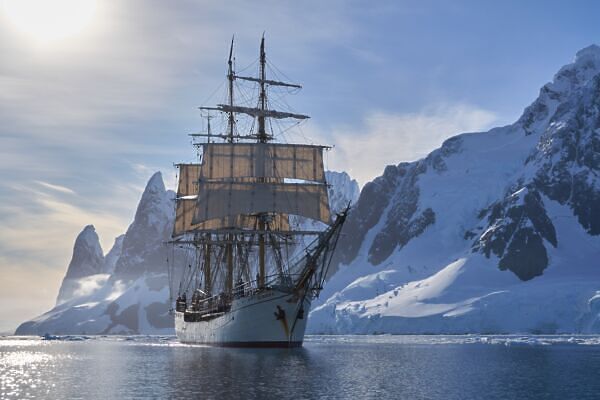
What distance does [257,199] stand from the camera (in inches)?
4114

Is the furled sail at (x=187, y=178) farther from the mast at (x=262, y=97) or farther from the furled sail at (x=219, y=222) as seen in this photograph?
the mast at (x=262, y=97)

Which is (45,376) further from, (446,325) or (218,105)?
(446,325)

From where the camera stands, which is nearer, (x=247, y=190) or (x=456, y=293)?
(x=247, y=190)

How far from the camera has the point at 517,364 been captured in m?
68.1

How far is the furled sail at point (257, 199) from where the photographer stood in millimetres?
104500

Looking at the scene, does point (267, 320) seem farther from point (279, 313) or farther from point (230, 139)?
point (230, 139)

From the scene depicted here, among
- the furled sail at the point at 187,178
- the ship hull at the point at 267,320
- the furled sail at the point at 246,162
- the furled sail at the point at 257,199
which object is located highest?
the furled sail at the point at 187,178

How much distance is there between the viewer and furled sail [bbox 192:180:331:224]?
4114 inches

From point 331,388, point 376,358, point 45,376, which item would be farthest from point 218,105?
point 331,388

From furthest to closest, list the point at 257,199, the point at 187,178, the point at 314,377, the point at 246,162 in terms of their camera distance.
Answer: the point at 187,178 → the point at 246,162 → the point at 257,199 → the point at 314,377

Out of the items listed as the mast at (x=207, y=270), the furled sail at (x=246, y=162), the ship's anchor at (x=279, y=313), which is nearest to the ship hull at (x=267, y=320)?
the ship's anchor at (x=279, y=313)

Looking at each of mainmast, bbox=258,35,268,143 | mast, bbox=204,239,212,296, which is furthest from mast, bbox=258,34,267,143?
mast, bbox=204,239,212,296

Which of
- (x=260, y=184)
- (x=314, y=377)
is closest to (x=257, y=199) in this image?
(x=260, y=184)

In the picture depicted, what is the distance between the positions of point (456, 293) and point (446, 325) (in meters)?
18.4
